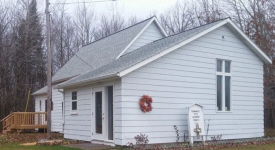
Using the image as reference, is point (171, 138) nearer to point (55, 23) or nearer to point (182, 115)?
point (182, 115)

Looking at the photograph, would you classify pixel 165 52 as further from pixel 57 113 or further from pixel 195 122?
pixel 57 113

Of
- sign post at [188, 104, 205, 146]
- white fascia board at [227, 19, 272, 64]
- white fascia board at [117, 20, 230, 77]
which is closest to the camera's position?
white fascia board at [117, 20, 230, 77]

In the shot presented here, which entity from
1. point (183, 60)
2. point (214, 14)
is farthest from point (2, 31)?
point (183, 60)

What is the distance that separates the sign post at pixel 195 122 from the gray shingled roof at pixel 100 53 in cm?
505

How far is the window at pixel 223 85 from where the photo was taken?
1393 centimetres

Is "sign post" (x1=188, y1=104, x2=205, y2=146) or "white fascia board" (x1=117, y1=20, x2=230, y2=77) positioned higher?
"white fascia board" (x1=117, y1=20, x2=230, y2=77)

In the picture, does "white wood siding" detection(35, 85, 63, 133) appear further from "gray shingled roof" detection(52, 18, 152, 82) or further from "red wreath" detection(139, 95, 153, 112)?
"red wreath" detection(139, 95, 153, 112)

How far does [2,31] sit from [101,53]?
14000 millimetres

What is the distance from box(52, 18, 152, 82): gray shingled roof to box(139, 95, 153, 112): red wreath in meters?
4.62

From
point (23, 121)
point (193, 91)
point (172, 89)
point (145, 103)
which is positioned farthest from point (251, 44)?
point (23, 121)

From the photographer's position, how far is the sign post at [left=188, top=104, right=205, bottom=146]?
40.4 feet

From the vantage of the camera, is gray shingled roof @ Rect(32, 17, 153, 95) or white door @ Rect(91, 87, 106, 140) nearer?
white door @ Rect(91, 87, 106, 140)

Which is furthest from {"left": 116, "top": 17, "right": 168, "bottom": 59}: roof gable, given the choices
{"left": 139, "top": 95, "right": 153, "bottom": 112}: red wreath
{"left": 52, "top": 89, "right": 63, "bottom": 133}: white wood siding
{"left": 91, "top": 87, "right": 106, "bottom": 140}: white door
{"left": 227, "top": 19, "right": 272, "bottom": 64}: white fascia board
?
{"left": 52, "top": 89, "right": 63, "bottom": 133}: white wood siding

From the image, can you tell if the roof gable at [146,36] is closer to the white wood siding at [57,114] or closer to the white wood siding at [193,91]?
the white wood siding at [193,91]
